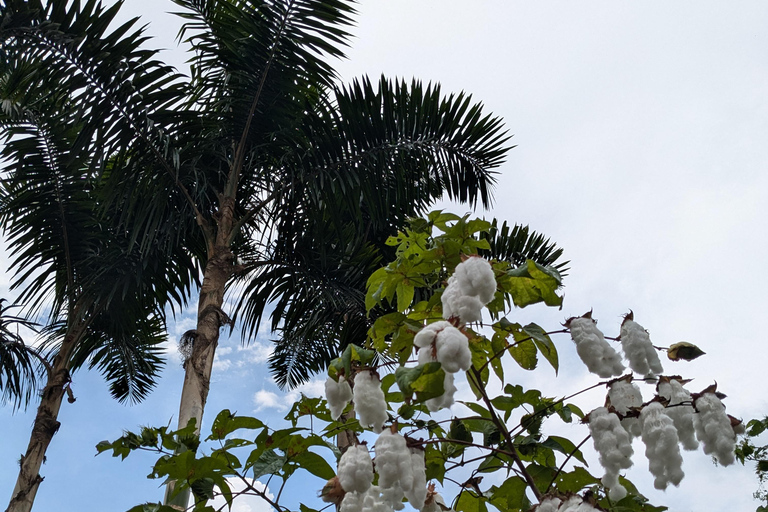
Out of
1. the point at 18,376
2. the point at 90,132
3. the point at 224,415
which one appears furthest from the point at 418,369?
the point at 18,376

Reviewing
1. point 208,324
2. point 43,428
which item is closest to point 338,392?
point 208,324

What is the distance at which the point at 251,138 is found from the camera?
399 centimetres

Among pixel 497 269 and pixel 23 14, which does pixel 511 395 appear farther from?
A: pixel 23 14

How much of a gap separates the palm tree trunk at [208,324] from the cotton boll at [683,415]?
224 cm

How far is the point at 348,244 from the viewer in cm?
461

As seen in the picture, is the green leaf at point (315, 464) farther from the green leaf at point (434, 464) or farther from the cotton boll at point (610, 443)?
the cotton boll at point (610, 443)

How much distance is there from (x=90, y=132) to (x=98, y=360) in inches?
127

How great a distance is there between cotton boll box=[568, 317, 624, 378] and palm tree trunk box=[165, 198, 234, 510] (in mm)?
2171

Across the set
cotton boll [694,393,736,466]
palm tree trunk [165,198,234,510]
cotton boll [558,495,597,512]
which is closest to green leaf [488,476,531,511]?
cotton boll [558,495,597,512]

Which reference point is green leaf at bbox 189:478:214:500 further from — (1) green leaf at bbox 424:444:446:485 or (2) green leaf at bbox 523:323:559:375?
(2) green leaf at bbox 523:323:559:375

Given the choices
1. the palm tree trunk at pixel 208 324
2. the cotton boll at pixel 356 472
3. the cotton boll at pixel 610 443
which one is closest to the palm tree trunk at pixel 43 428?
the palm tree trunk at pixel 208 324

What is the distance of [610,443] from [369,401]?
0.37m

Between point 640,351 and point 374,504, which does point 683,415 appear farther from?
point 374,504

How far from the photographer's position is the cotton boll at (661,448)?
0.86 metres
